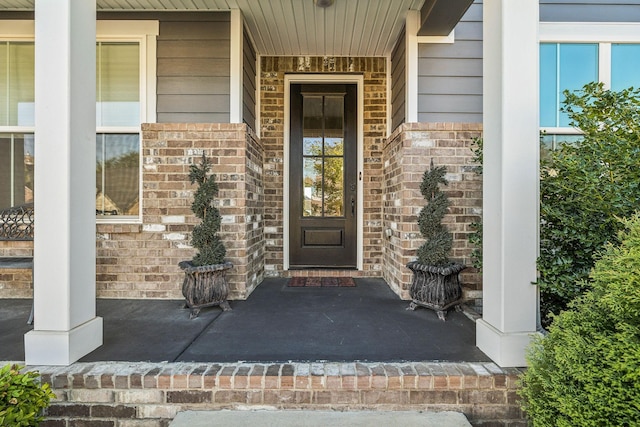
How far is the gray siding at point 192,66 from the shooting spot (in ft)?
10.00

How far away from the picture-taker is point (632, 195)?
1745 millimetres

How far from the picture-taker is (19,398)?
1346 mm

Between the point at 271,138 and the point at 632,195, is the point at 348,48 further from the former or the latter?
the point at 632,195

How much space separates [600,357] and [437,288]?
1.34 meters

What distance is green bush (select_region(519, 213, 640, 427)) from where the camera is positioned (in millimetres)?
1110

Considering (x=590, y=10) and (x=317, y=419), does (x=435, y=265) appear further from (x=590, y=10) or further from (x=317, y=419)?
(x=590, y=10)

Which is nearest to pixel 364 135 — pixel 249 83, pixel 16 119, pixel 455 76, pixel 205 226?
pixel 455 76

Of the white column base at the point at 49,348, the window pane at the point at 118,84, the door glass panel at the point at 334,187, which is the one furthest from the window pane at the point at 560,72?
the white column base at the point at 49,348

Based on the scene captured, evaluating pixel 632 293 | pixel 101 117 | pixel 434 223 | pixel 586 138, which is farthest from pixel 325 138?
pixel 632 293

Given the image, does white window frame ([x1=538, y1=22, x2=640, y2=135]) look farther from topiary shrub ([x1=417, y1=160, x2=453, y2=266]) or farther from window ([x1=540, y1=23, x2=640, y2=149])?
topiary shrub ([x1=417, y1=160, x2=453, y2=266])

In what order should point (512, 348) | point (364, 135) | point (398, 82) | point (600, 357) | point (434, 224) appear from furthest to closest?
point (364, 135)
point (398, 82)
point (434, 224)
point (512, 348)
point (600, 357)

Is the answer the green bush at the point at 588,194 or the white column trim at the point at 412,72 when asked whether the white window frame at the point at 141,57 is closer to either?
→ the white column trim at the point at 412,72

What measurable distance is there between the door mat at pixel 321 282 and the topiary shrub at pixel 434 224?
1.06m

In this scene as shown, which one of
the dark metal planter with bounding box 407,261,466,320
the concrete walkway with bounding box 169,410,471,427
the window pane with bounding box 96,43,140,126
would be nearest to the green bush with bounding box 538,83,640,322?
the dark metal planter with bounding box 407,261,466,320
